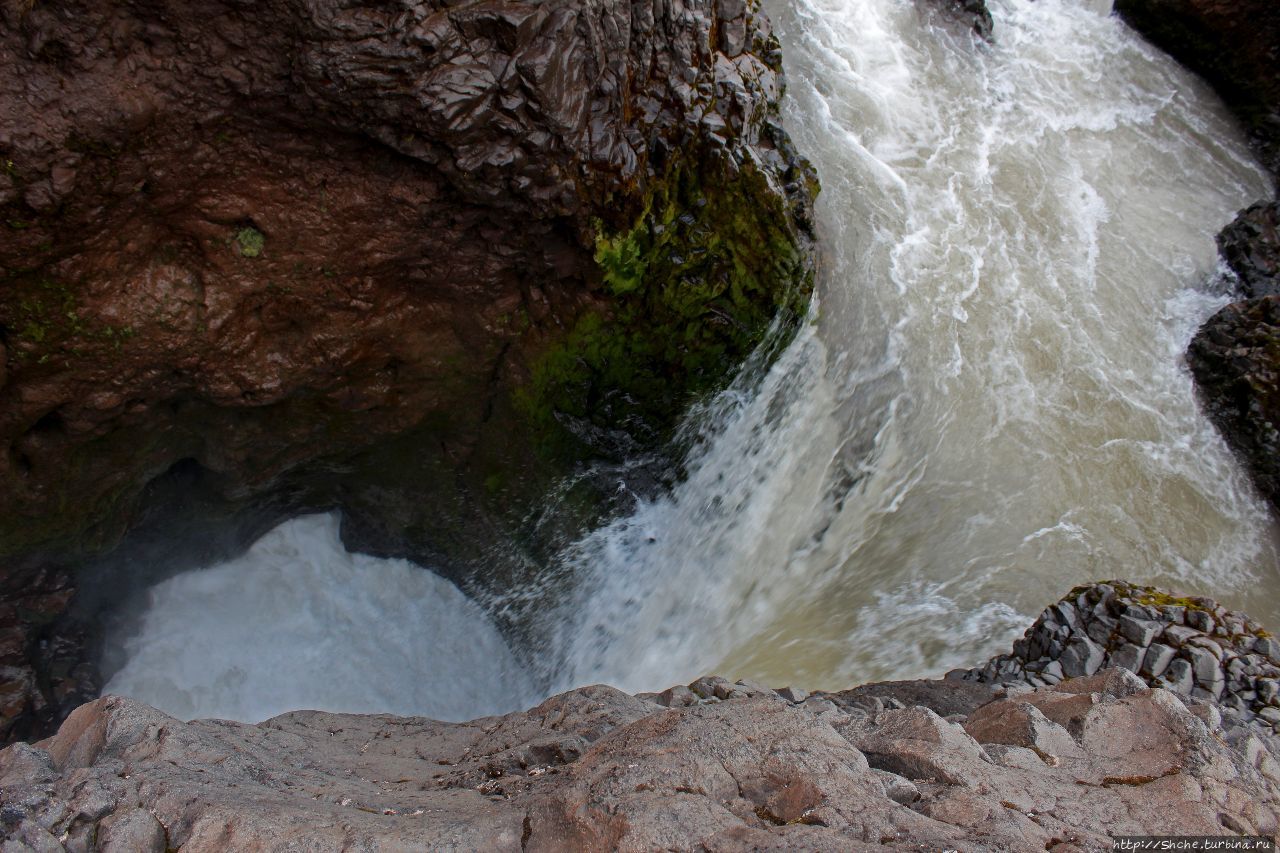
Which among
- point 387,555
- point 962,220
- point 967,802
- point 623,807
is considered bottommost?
point 387,555

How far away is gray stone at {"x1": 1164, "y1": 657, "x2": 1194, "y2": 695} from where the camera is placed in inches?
189

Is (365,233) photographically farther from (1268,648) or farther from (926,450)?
(1268,648)

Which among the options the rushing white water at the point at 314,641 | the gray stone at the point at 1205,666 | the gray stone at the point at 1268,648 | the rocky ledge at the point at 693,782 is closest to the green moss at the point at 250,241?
the rocky ledge at the point at 693,782

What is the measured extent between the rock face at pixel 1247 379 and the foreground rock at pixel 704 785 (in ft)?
14.0

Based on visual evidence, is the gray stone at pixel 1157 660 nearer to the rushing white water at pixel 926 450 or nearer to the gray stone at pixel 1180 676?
the gray stone at pixel 1180 676

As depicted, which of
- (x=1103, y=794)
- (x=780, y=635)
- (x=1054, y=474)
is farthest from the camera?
(x=1054, y=474)

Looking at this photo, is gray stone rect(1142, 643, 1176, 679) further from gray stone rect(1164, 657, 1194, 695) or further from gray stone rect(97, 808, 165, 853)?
gray stone rect(97, 808, 165, 853)

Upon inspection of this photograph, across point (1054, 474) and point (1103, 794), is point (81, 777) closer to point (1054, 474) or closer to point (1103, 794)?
point (1103, 794)

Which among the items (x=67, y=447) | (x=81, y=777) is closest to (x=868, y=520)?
(x=81, y=777)

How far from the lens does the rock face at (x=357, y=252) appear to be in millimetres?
4324

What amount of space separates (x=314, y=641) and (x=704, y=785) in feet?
18.2

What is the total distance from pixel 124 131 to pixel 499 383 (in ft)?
9.03

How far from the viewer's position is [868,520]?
6.29 metres

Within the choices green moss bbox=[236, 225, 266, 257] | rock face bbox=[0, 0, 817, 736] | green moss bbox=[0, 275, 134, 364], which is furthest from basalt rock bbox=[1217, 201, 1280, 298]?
green moss bbox=[0, 275, 134, 364]
